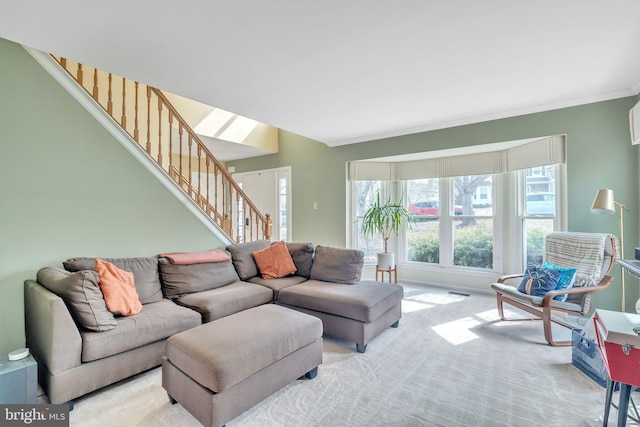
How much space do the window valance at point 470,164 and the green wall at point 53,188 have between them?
3385 millimetres

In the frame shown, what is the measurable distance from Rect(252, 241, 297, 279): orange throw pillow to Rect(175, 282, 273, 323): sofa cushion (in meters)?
0.39

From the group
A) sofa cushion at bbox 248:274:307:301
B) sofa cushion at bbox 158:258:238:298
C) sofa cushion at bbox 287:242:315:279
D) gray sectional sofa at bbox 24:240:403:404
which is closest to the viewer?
gray sectional sofa at bbox 24:240:403:404

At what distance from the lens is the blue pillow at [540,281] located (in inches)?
113

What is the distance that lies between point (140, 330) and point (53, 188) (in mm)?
1460

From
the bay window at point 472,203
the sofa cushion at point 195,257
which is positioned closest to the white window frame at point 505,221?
the bay window at point 472,203

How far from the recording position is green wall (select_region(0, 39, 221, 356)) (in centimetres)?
225

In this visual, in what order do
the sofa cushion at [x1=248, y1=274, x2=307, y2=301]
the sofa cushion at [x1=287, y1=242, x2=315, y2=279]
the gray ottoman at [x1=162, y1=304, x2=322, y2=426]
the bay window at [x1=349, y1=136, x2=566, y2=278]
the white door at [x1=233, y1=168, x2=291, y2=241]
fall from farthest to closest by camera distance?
1. the white door at [x1=233, y1=168, x2=291, y2=241]
2. the bay window at [x1=349, y1=136, x2=566, y2=278]
3. the sofa cushion at [x1=287, y1=242, x2=315, y2=279]
4. the sofa cushion at [x1=248, y1=274, x2=307, y2=301]
5. the gray ottoman at [x1=162, y1=304, x2=322, y2=426]

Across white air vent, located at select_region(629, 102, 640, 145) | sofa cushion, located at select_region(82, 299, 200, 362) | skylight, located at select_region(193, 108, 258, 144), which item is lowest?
sofa cushion, located at select_region(82, 299, 200, 362)

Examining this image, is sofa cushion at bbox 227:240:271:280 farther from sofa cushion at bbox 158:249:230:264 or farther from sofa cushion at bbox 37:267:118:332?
sofa cushion at bbox 37:267:118:332

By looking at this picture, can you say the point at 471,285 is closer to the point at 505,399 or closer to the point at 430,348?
the point at 430,348

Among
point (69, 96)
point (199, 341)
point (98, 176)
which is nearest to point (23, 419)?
point (199, 341)

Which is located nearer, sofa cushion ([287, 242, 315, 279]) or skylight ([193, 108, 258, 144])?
sofa cushion ([287, 242, 315, 279])

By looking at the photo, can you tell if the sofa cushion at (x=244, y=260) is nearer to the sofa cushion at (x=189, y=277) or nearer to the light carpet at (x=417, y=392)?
the sofa cushion at (x=189, y=277)

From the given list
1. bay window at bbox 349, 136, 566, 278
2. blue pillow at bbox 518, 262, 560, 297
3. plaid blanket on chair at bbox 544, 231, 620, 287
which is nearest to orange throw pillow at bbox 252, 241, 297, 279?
bay window at bbox 349, 136, 566, 278
